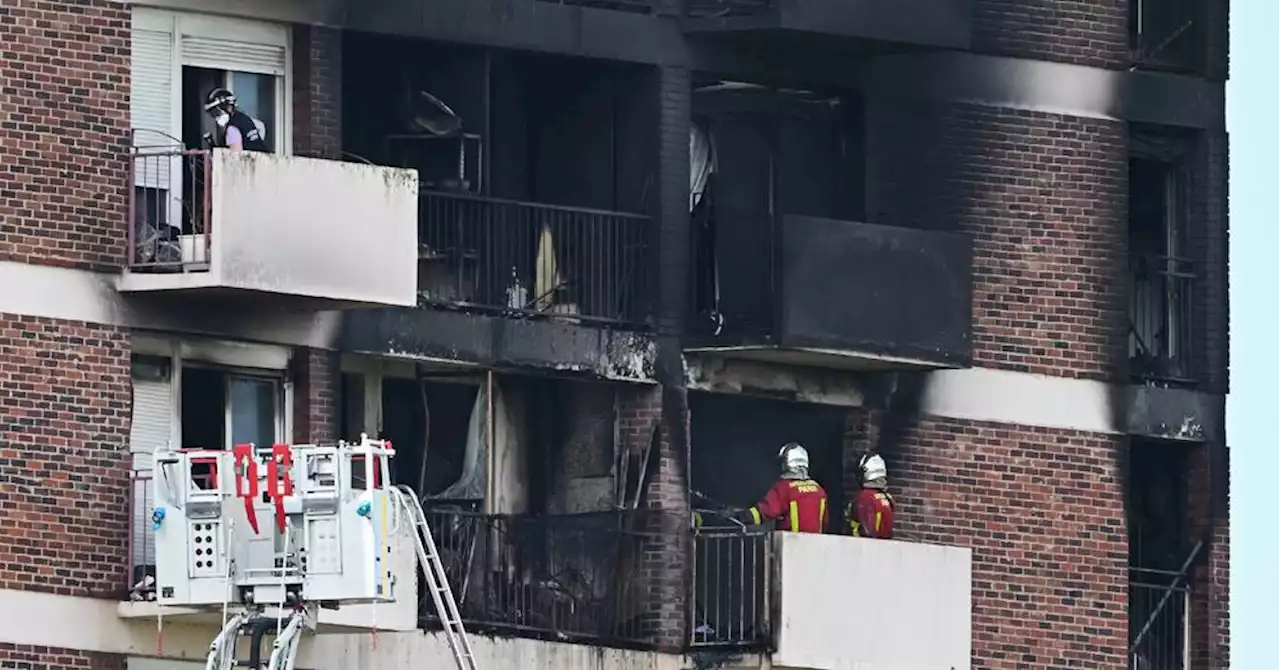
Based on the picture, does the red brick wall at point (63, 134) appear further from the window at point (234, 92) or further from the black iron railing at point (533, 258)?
the black iron railing at point (533, 258)

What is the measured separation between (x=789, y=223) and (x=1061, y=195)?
4.56m

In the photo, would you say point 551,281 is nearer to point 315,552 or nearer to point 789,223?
point 789,223

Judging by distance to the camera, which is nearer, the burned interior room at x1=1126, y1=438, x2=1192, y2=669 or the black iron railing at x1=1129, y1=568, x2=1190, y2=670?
the black iron railing at x1=1129, y1=568, x2=1190, y2=670

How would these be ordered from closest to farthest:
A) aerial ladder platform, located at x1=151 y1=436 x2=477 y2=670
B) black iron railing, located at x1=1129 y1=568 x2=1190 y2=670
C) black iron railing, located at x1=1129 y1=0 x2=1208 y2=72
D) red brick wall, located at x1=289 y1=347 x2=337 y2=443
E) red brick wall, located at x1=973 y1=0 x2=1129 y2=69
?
aerial ladder platform, located at x1=151 y1=436 x2=477 y2=670 < red brick wall, located at x1=289 y1=347 x2=337 y2=443 < red brick wall, located at x1=973 y1=0 x2=1129 y2=69 < black iron railing, located at x1=1129 y1=568 x2=1190 y2=670 < black iron railing, located at x1=1129 y1=0 x2=1208 y2=72

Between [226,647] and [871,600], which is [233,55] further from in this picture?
[871,600]

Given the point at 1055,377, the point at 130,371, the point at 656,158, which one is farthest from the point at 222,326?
the point at 1055,377

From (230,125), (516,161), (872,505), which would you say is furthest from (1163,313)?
(230,125)

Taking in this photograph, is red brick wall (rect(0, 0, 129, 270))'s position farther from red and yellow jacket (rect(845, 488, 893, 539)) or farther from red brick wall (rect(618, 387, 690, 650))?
red and yellow jacket (rect(845, 488, 893, 539))

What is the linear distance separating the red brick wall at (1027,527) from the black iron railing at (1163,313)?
4.60 feet

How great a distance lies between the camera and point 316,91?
62.3 metres

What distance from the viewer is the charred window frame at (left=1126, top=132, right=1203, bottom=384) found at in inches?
2721

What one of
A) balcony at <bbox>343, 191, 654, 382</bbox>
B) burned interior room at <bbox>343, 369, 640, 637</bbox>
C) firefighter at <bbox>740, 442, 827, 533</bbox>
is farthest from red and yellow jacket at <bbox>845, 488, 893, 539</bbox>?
balcony at <bbox>343, 191, 654, 382</bbox>

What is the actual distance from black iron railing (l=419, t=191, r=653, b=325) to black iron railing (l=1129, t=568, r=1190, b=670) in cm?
748

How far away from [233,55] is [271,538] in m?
5.63
